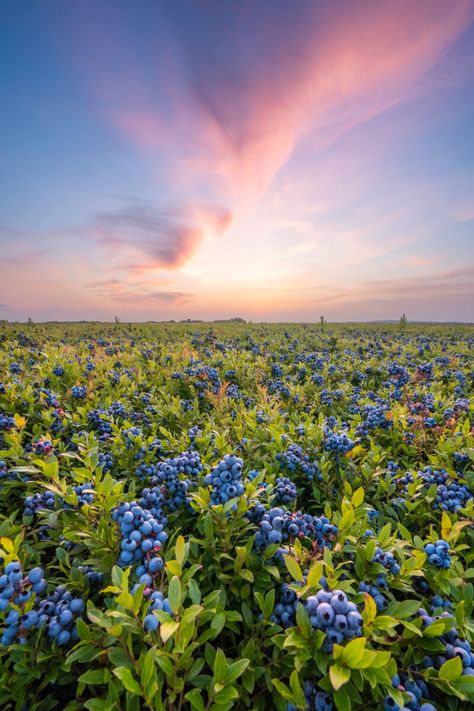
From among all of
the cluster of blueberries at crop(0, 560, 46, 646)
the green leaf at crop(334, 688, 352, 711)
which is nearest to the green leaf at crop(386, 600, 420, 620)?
the green leaf at crop(334, 688, 352, 711)

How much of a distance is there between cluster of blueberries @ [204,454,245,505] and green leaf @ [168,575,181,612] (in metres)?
0.71

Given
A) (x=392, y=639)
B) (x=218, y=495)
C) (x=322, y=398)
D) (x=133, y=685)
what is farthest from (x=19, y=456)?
(x=322, y=398)

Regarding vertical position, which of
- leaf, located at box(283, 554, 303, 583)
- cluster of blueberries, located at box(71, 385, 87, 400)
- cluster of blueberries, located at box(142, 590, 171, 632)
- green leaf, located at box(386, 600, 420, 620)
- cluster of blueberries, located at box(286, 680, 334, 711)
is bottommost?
cluster of blueberries, located at box(286, 680, 334, 711)

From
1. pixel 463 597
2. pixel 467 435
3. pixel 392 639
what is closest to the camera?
pixel 392 639

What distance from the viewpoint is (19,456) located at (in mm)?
3447

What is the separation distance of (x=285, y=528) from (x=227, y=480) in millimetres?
503

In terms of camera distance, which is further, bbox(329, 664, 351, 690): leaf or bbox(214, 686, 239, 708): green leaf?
bbox(214, 686, 239, 708): green leaf

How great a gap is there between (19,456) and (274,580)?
2.85 m

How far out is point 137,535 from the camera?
1.84 metres

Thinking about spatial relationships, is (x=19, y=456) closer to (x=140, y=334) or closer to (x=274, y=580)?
(x=274, y=580)

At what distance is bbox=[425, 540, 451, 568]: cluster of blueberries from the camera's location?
210 cm

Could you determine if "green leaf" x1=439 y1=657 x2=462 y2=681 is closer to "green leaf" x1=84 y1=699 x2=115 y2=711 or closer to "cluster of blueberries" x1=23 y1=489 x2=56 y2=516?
"green leaf" x1=84 y1=699 x2=115 y2=711

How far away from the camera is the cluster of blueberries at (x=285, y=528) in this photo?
2115mm

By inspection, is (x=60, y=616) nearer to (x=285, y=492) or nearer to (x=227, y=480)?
(x=227, y=480)
